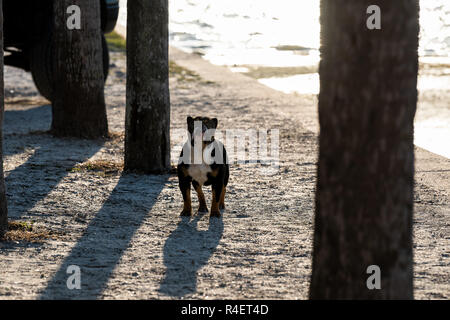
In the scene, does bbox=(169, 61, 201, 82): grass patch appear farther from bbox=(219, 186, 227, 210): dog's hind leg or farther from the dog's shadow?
the dog's shadow

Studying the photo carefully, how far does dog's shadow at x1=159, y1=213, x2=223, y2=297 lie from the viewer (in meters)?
5.91

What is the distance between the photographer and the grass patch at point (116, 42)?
22067 millimetres

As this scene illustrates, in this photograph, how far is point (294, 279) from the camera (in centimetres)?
613

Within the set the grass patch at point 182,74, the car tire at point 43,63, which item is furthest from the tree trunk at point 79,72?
the grass patch at point 182,74

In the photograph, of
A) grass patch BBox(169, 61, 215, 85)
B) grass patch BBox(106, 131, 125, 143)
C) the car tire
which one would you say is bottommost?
grass patch BBox(106, 131, 125, 143)

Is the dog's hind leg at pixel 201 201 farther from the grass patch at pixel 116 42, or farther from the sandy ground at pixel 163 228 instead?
the grass patch at pixel 116 42

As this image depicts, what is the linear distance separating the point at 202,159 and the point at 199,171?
0.12 metres

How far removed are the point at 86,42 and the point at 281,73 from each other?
8.09m

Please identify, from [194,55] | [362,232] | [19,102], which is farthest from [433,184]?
[194,55]

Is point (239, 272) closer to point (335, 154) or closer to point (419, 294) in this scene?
point (419, 294)

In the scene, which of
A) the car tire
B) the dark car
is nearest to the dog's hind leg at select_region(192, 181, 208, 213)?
the car tire

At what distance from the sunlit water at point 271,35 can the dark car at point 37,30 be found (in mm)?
4132

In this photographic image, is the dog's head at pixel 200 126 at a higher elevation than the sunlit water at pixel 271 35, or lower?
lower

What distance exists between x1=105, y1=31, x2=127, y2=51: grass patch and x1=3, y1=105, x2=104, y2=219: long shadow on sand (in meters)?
7.86
